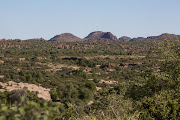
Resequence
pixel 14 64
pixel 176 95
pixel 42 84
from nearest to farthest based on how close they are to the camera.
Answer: pixel 176 95
pixel 42 84
pixel 14 64

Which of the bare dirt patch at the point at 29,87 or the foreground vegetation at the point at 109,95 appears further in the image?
the bare dirt patch at the point at 29,87

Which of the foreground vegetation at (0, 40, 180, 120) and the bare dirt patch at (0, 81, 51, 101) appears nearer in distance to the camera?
the foreground vegetation at (0, 40, 180, 120)

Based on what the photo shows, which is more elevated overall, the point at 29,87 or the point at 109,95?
the point at 109,95

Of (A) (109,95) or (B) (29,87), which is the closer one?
(A) (109,95)

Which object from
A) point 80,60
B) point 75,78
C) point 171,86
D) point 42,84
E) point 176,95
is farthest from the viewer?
point 80,60

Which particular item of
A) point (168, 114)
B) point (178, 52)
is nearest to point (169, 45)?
point (178, 52)

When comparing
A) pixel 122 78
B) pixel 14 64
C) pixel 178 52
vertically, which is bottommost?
pixel 122 78

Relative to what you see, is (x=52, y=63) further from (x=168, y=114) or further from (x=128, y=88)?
(x=168, y=114)

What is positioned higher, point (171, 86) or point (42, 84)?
point (171, 86)

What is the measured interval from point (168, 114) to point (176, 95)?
1.57 m

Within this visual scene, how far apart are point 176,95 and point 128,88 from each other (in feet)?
13.1

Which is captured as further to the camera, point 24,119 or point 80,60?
point 80,60

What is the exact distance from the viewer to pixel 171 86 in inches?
429

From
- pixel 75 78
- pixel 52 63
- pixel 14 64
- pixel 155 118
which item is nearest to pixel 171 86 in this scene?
pixel 155 118
